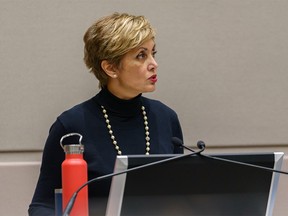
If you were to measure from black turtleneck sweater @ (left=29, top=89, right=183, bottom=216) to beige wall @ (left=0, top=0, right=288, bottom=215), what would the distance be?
0.27 metres

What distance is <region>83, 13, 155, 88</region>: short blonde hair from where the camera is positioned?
1921 mm

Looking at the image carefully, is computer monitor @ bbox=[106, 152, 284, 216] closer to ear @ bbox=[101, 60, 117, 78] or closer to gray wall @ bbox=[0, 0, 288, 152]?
ear @ bbox=[101, 60, 117, 78]

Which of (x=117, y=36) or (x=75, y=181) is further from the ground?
(x=117, y=36)

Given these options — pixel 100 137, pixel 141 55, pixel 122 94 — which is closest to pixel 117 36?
pixel 141 55

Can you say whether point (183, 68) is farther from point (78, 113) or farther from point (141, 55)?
point (78, 113)

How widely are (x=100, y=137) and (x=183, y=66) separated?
546 millimetres

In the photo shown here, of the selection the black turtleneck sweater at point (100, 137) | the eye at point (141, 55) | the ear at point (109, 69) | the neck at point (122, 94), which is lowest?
the black turtleneck sweater at point (100, 137)

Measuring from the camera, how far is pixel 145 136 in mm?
2059

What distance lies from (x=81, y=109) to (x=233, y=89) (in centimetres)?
68

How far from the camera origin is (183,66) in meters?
2.36

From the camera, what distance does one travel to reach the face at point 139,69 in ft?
6.44

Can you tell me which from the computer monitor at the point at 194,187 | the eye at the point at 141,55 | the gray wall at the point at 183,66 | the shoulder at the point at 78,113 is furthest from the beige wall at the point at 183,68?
the computer monitor at the point at 194,187

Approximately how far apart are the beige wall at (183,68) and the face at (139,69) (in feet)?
1.10

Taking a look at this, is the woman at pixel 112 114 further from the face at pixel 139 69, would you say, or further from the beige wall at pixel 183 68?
the beige wall at pixel 183 68
